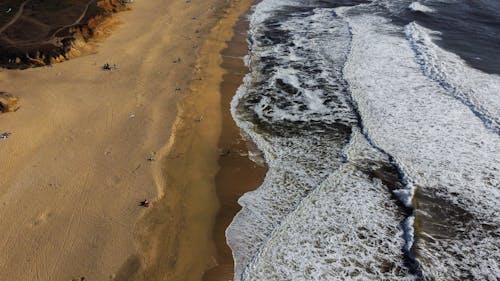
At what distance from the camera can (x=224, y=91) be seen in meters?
12.2

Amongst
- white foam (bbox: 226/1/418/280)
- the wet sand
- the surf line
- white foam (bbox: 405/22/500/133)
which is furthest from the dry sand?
white foam (bbox: 405/22/500/133)

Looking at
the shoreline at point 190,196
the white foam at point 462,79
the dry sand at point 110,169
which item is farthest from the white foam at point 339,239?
the white foam at point 462,79

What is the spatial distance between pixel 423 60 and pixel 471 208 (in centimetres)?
725

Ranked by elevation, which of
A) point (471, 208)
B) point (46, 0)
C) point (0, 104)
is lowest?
point (471, 208)

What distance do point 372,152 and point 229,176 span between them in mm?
3450

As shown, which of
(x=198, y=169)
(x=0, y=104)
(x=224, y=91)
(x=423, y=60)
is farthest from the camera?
(x=423, y=60)

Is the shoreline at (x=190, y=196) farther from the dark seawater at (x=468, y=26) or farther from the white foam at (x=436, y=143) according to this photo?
the dark seawater at (x=468, y=26)

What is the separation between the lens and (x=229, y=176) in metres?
8.91

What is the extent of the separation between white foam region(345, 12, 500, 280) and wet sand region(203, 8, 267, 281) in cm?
A: 324

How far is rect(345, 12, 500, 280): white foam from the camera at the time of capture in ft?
24.3

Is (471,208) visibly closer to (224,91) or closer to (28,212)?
(224,91)

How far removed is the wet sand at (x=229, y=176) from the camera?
7.04 metres

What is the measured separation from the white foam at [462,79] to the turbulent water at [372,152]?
5cm

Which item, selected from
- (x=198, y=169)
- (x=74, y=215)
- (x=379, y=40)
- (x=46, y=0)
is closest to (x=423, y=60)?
(x=379, y=40)
